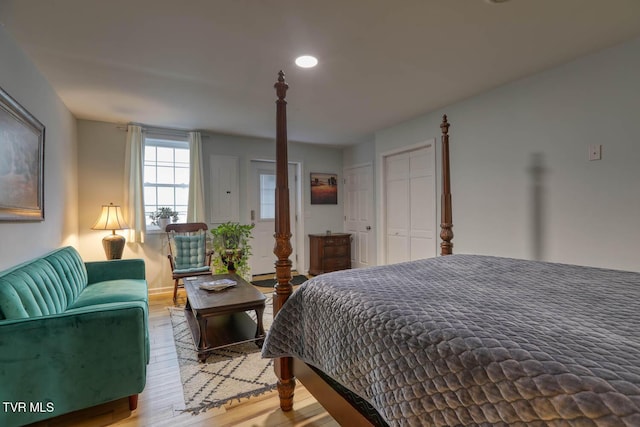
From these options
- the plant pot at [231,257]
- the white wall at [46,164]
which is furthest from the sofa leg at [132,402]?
the plant pot at [231,257]

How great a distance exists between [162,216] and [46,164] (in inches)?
64.7

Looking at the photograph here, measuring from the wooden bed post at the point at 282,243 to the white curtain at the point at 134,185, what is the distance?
10.4ft

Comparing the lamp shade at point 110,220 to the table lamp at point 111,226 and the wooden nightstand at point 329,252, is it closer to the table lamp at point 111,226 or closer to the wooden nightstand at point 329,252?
the table lamp at point 111,226

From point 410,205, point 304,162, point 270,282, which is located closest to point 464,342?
point 410,205

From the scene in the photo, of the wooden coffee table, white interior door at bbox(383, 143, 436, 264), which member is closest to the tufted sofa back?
the wooden coffee table

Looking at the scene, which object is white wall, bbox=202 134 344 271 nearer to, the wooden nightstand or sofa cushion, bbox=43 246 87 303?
the wooden nightstand

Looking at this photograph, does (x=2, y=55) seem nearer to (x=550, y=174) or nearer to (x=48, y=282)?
(x=48, y=282)

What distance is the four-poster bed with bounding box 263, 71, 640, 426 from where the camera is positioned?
62cm

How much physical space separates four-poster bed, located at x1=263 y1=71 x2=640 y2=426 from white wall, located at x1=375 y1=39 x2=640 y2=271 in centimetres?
111

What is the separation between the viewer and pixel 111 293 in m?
2.45

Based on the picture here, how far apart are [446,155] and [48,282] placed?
306 centimetres

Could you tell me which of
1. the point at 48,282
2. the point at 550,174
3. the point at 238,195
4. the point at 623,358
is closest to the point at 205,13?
the point at 48,282

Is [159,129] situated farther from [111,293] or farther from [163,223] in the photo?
[111,293]

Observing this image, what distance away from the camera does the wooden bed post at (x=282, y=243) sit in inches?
67.6
